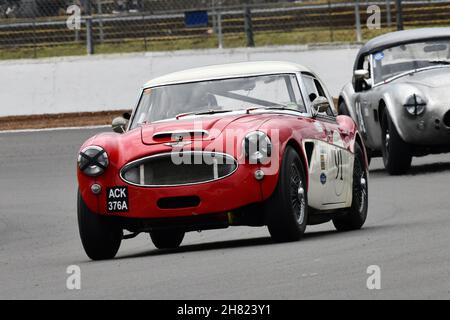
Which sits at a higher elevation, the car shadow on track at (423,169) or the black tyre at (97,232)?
the black tyre at (97,232)

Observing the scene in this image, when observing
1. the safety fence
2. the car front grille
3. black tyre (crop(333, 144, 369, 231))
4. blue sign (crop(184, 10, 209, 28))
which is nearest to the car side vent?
the car front grille

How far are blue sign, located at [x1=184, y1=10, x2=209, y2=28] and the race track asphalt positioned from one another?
1351cm

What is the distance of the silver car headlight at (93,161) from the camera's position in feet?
30.5

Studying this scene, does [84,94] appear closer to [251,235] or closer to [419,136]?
[419,136]

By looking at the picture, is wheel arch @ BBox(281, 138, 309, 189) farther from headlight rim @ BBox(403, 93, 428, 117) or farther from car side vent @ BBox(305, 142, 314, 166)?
headlight rim @ BBox(403, 93, 428, 117)

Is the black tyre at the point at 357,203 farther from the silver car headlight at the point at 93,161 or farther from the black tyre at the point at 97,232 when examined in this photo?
the silver car headlight at the point at 93,161

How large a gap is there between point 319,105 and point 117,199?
6.20 ft

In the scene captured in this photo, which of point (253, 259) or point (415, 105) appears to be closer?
point (253, 259)

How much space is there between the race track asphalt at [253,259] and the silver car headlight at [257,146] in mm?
589

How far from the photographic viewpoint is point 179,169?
30.1 ft

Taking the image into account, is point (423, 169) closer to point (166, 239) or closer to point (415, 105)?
point (415, 105)

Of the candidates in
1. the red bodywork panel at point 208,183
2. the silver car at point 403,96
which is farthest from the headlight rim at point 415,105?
the red bodywork panel at point 208,183


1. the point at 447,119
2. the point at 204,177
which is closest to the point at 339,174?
the point at 204,177

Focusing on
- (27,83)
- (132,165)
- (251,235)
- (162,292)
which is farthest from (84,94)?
(162,292)
